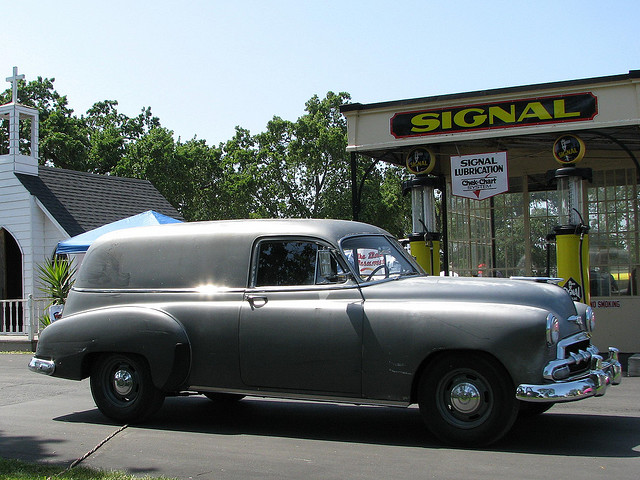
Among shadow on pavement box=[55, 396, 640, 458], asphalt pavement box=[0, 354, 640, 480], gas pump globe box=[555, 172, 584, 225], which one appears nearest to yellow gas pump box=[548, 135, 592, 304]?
gas pump globe box=[555, 172, 584, 225]

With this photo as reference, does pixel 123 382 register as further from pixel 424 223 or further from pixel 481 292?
pixel 424 223

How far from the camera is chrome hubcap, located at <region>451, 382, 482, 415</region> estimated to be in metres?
5.87

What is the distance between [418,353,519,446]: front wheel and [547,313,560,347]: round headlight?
438 mm

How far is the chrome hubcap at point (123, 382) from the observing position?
7.21 metres

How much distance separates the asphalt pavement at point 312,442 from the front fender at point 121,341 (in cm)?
56

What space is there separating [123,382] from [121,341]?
453mm

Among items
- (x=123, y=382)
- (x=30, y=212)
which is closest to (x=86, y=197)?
(x=30, y=212)

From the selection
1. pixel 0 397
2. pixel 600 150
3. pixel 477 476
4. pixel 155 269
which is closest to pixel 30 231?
pixel 0 397

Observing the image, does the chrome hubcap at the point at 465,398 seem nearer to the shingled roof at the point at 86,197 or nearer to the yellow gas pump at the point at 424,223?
the yellow gas pump at the point at 424,223

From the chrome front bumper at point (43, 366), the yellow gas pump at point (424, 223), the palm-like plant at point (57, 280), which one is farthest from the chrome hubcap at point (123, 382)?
the palm-like plant at point (57, 280)

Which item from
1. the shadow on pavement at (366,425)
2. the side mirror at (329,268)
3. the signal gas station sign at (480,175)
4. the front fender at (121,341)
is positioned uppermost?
the signal gas station sign at (480,175)

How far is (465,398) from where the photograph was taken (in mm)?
5879

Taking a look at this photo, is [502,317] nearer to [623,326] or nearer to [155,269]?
[155,269]

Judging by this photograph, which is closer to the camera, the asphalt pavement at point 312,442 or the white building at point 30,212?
the asphalt pavement at point 312,442
